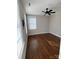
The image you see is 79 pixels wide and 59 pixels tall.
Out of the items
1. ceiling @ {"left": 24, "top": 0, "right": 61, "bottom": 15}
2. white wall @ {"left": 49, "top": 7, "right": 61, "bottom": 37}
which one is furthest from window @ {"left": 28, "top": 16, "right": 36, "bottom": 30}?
ceiling @ {"left": 24, "top": 0, "right": 61, "bottom": 15}

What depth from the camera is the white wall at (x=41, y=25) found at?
7.75 meters

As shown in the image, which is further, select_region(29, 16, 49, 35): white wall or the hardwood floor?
select_region(29, 16, 49, 35): white wall

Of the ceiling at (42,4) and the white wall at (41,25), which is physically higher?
the ceiling at (42,4)

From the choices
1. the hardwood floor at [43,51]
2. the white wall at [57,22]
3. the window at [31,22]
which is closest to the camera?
the hardwood floor at [43,51]

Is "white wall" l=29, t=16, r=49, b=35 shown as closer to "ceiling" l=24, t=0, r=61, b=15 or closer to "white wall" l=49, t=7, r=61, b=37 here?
"white wall" l=49, t=7, r=61, b=37

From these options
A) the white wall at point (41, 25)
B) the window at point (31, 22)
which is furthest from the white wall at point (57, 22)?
the window at point (31, 22)

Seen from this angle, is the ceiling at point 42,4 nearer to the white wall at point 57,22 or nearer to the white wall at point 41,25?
the white wall at point 57,22

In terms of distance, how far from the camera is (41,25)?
26.5ft

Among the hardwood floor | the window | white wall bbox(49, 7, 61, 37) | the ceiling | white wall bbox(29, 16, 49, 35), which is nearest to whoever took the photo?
the hardwood floor

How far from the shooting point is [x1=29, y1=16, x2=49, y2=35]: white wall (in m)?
7.75

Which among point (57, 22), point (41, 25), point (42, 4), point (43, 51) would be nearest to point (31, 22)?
point (41, 25)
